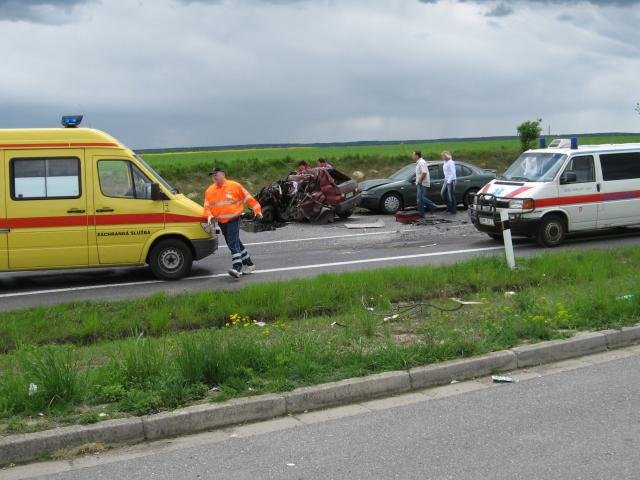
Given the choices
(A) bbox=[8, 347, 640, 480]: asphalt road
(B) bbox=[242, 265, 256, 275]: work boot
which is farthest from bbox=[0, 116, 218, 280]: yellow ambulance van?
(A) bbox=[8, 347, 640, 480]: asphalt road

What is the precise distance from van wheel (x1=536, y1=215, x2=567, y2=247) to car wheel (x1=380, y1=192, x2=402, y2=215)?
7532 millimetres

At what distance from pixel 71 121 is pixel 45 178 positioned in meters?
1.14

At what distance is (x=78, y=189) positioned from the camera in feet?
40.7

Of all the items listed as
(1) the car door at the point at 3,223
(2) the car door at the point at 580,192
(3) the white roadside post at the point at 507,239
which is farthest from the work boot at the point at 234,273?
(2) the car door at the point at 580,192

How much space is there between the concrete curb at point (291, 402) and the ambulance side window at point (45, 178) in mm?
7516

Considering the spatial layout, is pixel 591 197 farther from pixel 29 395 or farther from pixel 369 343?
pixel 29 395

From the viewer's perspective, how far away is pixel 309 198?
2089 cm

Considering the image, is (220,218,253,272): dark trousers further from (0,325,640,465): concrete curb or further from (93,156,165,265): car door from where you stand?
(0,325,640,465): concrete curb

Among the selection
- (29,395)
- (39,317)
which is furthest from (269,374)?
(39,317)

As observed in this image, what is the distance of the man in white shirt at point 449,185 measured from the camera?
21.8 m

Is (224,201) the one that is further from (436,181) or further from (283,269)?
(436,181)

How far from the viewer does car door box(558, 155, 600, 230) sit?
15742 mm

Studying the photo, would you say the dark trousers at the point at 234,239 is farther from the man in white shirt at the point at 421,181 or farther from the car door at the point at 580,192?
the man in white shirt at the point at 421,181

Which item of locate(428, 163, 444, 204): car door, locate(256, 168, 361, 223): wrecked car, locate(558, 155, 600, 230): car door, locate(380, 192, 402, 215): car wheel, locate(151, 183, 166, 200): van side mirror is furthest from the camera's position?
locate(428, 163, 444, 204): car door
